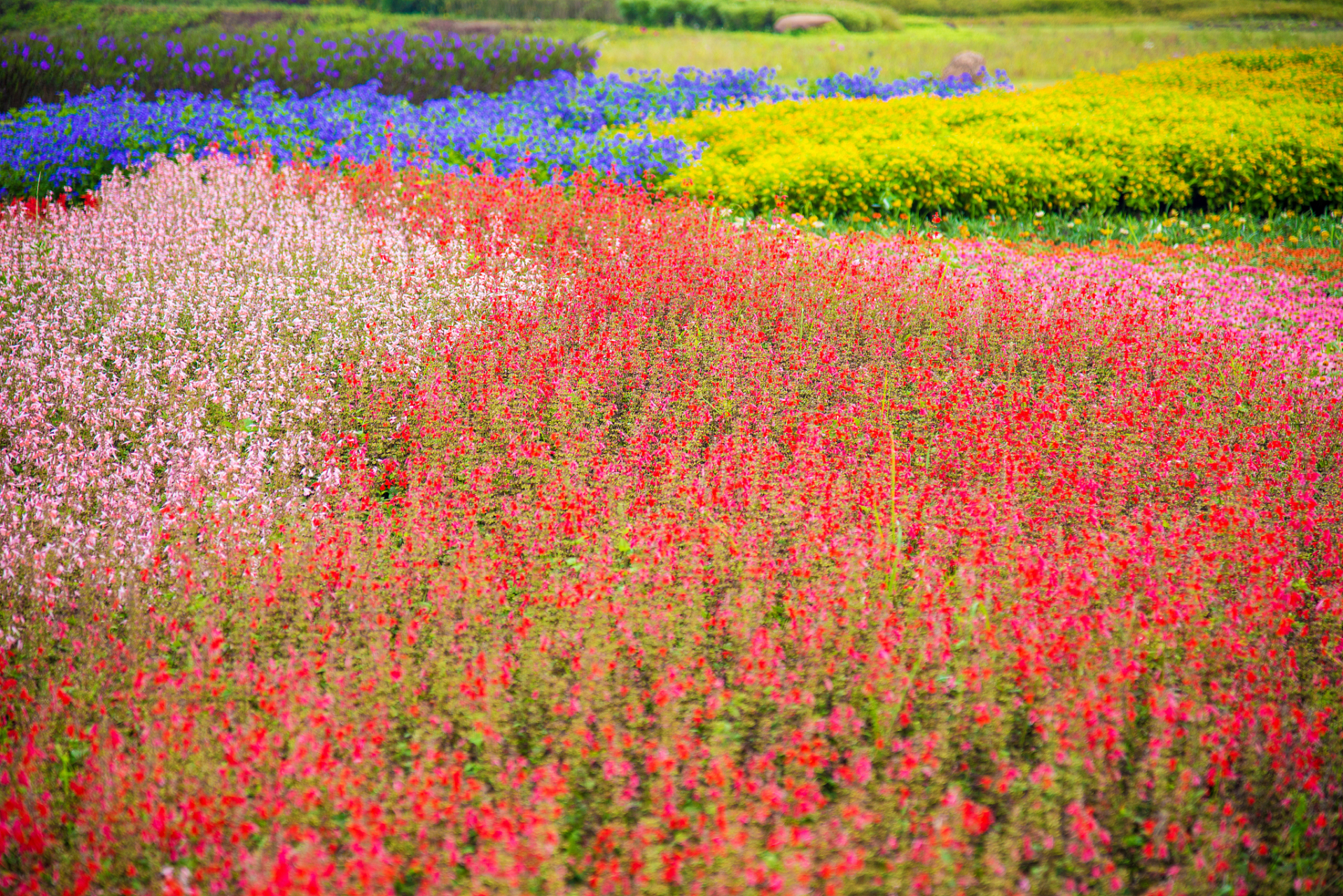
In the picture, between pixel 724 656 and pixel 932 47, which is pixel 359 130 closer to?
pixel 724 656

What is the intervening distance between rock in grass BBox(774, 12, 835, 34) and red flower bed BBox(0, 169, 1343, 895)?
26.8 meters

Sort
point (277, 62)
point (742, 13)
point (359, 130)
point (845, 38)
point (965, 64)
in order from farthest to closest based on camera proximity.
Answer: point (742, 13), point (845, 38), point (965, 64), point (277, 62), point (359, 130)

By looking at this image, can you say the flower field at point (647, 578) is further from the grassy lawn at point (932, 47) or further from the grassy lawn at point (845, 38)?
the grassy lawn at point (932, 47)

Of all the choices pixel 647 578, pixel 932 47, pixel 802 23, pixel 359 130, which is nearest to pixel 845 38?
pixel 802 23

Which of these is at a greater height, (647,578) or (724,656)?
(647,578)

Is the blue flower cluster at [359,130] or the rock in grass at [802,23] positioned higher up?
the rock in grass at [802,23]

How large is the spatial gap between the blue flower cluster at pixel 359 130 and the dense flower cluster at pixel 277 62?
0.92m

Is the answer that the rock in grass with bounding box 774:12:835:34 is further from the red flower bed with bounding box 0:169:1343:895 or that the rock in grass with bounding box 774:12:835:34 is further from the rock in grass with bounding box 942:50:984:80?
the red flower bed with bounding box 0:169:1343:895

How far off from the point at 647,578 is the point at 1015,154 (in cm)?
768

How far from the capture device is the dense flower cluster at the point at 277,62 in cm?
1113

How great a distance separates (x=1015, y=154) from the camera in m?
8.75

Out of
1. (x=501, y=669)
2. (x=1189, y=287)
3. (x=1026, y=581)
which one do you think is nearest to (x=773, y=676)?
(x=501, y=669)

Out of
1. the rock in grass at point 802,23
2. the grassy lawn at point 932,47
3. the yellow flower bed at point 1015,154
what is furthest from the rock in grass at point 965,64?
the rock in grass at point 802,23

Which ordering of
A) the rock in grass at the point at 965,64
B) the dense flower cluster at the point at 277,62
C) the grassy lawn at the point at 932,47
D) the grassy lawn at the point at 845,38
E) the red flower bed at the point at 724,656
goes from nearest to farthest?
the red flower bed at the point at 724,656 → the dense flower cluster at the point at 277,62 → the rock in grass at the point at 965,64 → the grassy lawn at the point at 845,38 → the grassy lawn at the point at 932,47
